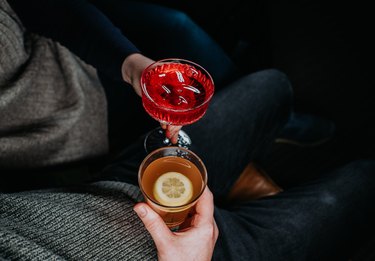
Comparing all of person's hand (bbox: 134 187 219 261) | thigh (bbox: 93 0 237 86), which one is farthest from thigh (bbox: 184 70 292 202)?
person's hand (bbox: 134 187 219 261)

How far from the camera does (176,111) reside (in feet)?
3.27

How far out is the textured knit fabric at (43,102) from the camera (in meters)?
1.16

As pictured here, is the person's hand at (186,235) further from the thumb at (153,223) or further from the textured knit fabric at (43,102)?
the textured knit fabric at (43,102)

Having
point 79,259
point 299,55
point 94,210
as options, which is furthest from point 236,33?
point 79,259

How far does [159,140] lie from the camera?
57.1 inches

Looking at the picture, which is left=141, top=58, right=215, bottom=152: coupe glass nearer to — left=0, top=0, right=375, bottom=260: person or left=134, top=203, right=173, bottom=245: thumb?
left=0, top=0, right=375, bottom=260: person

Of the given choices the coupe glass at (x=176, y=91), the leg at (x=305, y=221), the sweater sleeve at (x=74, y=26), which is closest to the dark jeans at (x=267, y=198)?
the leg at (x=305, y=221)

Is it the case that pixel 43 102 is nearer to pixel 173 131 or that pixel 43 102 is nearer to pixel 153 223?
pixel 173 131

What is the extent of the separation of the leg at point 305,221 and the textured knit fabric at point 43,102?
671mm

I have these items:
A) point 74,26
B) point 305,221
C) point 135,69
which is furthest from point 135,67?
point 305,221

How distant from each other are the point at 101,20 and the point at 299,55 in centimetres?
136

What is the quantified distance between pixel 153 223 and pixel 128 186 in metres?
0.27

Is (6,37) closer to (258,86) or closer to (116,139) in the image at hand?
(116,139)

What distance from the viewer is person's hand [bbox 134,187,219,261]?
2.60 ft
